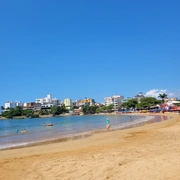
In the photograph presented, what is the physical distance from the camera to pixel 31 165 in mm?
8406

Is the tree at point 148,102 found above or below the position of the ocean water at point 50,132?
above

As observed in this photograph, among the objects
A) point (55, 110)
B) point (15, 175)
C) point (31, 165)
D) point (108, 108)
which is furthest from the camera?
point (55, 110)

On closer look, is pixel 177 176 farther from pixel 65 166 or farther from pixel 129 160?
pixel 65 166

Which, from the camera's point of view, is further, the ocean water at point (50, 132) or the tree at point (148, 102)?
the tree at point (148, 102)

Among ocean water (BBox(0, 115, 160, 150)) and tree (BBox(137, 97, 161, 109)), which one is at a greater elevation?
tree (BBox(137, 97, 161, 109))

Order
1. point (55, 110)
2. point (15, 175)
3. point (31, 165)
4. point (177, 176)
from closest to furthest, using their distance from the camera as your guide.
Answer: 1. point (177, 176)
2. point (15, 175)
3. point (31, 165)
4. point (55, 110)

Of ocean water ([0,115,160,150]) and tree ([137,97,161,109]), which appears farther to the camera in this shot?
tree ([137,97,161,109])

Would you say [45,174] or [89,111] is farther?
[89,111]

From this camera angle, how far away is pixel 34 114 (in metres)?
197

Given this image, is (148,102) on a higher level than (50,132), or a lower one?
higher

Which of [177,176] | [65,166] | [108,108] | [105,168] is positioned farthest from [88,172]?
[108,108]

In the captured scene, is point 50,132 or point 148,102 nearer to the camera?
point 50,132

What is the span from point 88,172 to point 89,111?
182 meters

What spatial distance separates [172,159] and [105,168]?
2153 mm
